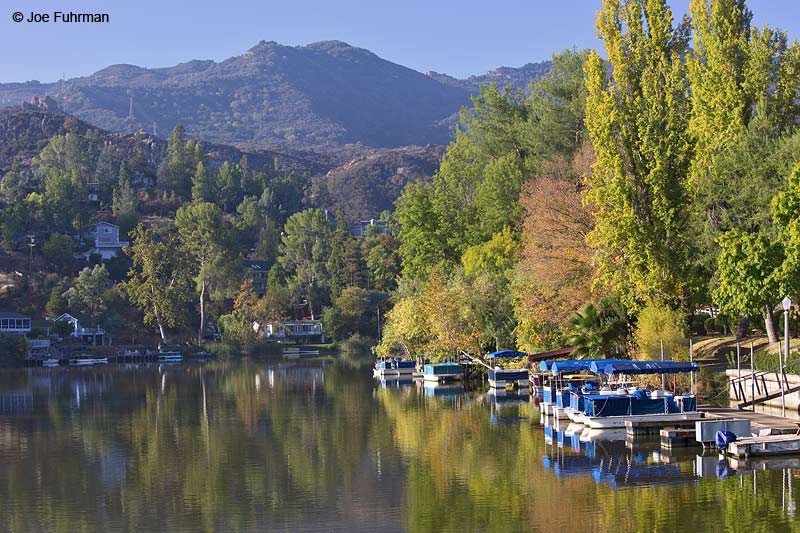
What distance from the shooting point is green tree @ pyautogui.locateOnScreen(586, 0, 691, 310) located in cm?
5162

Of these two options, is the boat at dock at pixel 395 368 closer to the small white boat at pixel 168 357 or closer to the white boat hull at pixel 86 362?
the small white boat at pixel 168 357

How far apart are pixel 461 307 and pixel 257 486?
42.7 m

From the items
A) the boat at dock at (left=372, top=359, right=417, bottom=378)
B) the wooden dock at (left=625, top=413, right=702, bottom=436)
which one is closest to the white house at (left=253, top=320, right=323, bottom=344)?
the boat at dock at (left=372, top=359, right=417, bottom=378)

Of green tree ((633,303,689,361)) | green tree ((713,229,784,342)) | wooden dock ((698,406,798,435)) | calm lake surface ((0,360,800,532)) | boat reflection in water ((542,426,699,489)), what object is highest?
green tree ((713,229,784,342))

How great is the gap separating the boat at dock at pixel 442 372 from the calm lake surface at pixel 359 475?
556 inches

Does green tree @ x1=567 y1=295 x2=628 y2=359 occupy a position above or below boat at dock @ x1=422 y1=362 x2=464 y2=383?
above

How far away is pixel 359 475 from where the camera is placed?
34125mm

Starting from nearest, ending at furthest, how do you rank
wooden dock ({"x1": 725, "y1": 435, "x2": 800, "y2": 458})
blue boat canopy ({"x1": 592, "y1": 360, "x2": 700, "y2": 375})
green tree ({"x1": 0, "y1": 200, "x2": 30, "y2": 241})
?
wooden dock ({"x1": 725, "y1": 435, "x2": 800, "y2": 458}), blue boat canopy ({"x1": 592, "y1": 360, "x2": 700, "y2": 375}), green tree ({"x1": 0, "y1": 200, "x2": 30, "y2": 241})

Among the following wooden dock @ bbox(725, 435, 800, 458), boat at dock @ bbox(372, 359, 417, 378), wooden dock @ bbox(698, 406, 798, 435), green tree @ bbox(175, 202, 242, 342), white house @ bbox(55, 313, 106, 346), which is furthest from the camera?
green tree @ bbox(175, 202, 242, 342)

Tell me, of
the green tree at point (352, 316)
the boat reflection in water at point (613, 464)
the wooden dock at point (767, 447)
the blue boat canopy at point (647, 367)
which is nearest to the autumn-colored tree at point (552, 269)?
the blue boat canopy at point (647, 367)

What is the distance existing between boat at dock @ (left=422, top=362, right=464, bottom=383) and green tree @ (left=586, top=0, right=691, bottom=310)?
21716 mm

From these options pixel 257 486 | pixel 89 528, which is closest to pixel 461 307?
pixel 257 486

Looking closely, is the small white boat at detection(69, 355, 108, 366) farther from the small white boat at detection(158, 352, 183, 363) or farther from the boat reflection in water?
the boat reflection in water

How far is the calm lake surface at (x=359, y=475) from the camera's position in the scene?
2697 centimetres
